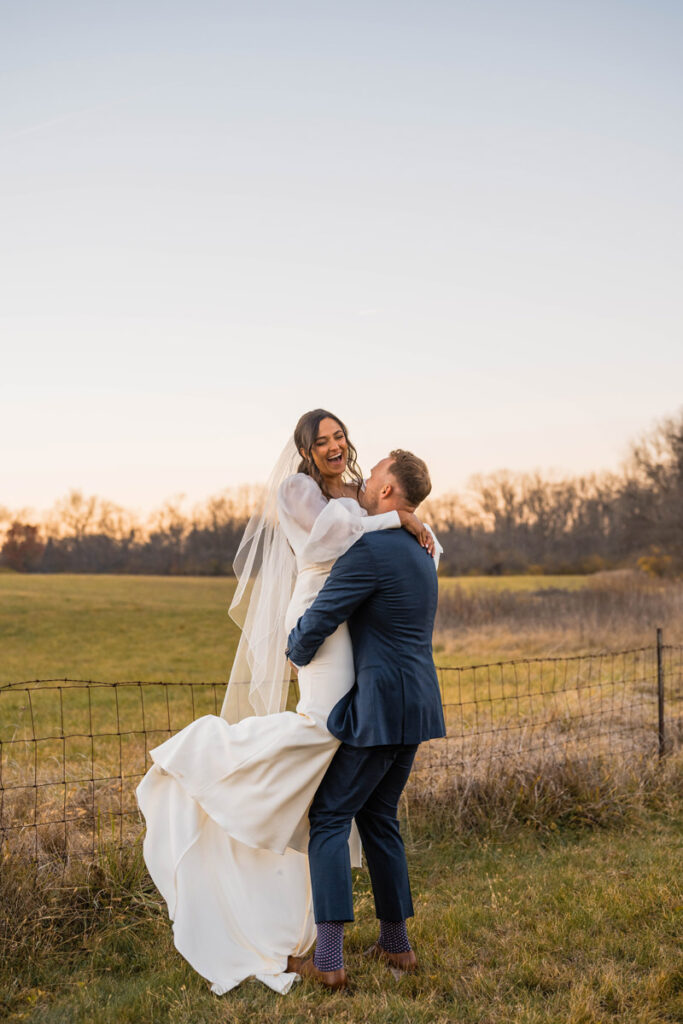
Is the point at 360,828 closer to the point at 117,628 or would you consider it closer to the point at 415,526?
the point at 415,526

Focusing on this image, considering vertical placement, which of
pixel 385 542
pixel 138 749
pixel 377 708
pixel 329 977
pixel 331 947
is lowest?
pixel 138 749

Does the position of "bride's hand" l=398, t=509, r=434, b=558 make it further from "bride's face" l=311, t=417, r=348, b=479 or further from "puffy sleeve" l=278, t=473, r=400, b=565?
"bride's face" l=311, t=417, r=348, b=479

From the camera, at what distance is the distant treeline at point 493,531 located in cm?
4325

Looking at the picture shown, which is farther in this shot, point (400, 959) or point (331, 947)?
point (400, 959)

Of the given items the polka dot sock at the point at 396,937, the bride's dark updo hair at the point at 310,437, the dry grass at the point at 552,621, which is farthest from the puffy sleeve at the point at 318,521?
the dry grass at the point at 552,621

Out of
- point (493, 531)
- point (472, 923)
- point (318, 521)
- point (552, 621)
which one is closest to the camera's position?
point (318, 521)

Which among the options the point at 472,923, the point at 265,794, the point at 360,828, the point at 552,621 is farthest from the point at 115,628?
the point at 265,794

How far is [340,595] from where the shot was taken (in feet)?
10.9

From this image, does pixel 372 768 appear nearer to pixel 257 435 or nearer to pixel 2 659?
pixel 2 659

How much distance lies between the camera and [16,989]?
3545mm

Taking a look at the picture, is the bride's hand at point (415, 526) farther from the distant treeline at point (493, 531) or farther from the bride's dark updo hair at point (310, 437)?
the distant treeline at point (493, 531)

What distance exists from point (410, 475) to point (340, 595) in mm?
624

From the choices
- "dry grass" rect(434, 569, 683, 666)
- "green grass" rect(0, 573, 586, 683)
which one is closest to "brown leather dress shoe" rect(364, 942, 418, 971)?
"dry grass" rect(434, 569, 683, 666)

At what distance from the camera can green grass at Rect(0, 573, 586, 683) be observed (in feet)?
70.1
